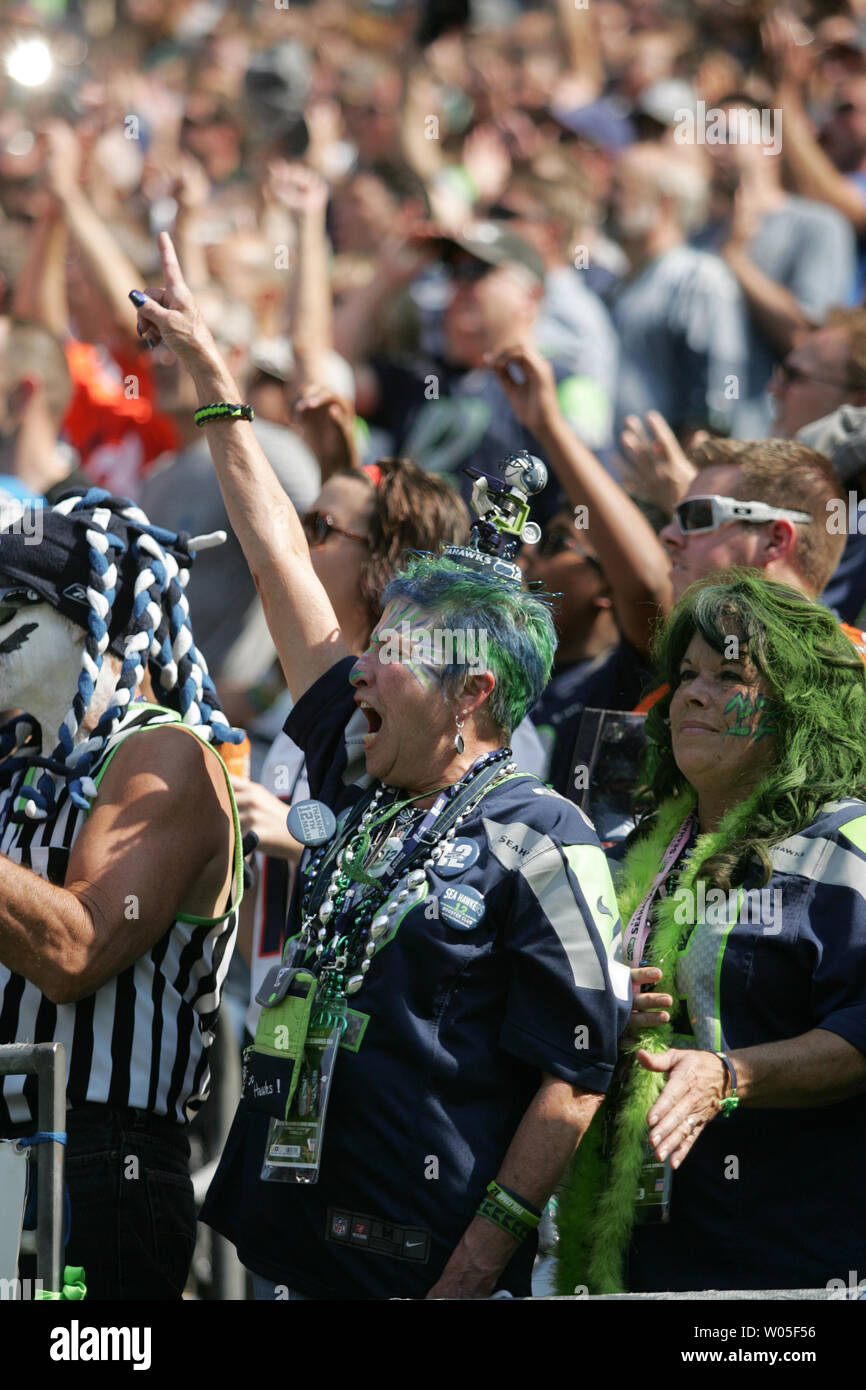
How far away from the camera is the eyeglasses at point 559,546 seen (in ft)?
15.2

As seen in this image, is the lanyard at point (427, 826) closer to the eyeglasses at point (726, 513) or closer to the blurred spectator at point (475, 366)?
the eyeglasses at point (726, 513)

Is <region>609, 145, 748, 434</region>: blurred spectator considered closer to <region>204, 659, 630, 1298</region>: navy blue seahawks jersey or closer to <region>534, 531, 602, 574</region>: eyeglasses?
<region>534, 531, 602, 574</region>: eyeglasses

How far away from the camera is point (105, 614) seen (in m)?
3.23

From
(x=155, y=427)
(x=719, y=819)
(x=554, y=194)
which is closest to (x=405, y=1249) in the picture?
(x=719, y=819)

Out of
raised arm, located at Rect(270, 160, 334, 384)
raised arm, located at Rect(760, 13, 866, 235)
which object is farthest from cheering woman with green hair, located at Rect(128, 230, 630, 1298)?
raised arm, located at Rect(760, 13, 866, 235)

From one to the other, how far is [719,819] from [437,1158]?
2.77 feet

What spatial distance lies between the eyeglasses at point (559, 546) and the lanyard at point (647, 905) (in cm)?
152

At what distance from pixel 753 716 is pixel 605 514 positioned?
124 cm

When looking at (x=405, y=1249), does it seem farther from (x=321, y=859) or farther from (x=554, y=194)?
(x=554, y=194)

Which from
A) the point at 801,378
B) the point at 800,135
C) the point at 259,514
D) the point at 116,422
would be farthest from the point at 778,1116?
the point at 800,135

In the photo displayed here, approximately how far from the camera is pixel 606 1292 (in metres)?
2.80

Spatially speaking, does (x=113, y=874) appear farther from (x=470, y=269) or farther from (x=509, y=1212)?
(x=470, y=269)

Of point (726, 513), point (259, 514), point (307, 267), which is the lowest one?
point (259, 514)

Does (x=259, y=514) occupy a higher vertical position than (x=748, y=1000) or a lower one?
higher
